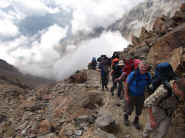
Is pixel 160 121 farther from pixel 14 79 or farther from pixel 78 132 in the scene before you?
pixel 14 79

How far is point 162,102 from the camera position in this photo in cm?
383

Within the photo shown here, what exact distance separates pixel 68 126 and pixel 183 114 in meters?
6.54

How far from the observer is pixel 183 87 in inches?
123

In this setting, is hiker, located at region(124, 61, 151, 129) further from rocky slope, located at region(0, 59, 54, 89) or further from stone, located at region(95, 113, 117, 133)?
rocky slope, located at region(0, 59, 54, 89)

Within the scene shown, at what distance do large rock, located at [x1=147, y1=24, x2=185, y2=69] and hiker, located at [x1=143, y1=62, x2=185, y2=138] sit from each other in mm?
8203

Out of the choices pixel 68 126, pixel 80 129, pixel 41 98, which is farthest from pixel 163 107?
pixel 41 98

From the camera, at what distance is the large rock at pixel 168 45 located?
11695 mm

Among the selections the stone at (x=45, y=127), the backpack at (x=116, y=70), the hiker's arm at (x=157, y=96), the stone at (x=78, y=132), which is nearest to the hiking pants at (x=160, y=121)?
the hiker's arm at (x=157, y=96)

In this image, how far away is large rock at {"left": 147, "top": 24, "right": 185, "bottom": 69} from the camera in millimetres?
11695

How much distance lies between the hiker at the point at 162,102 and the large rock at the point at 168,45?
8203mm

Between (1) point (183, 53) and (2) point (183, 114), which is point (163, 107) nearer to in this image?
(2) point (183, 114)

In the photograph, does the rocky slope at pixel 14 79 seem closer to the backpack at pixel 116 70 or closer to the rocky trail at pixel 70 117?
the rocky trail at pixel 70 117

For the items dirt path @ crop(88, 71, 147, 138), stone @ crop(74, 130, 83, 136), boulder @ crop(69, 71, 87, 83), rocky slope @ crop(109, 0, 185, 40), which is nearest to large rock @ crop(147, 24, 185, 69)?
dirt path @ crop(88, 71, 147, 138)

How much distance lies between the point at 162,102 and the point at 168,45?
32.6 ft
